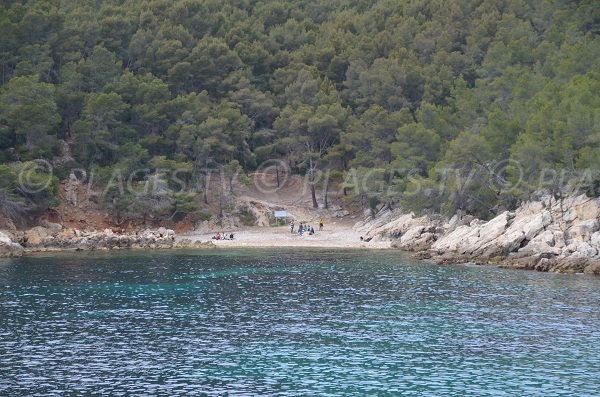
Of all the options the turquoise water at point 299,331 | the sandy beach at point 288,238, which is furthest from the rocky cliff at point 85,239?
the turquoise water at point 299,331

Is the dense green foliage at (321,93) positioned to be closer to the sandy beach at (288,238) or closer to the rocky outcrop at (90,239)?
the sandy beach at (288,238)

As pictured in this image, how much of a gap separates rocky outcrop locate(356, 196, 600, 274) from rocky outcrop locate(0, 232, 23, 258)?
34.5 metres

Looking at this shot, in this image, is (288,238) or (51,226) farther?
(288,238)

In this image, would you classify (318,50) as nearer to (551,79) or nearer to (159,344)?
(551,79)

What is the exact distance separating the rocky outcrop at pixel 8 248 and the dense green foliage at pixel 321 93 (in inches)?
280

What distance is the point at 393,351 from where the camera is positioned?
113 ft

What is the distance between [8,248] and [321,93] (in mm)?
45902

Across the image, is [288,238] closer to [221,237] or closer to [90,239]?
[221,237]

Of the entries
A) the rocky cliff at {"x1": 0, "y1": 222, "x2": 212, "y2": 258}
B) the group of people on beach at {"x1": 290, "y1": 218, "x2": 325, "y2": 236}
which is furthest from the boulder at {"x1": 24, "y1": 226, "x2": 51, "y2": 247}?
the group of people on beach at {"x1": 290, "y1": 218, "x2": 325, "y2": 236}

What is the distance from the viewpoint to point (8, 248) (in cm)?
7038

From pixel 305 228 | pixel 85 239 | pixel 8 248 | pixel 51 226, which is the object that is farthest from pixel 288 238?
pixel 8 248

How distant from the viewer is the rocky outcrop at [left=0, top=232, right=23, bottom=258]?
6976 cm

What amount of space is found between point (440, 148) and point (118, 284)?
42.2m

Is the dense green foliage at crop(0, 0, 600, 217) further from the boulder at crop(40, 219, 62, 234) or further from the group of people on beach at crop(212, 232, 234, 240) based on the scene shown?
the group of people on beach at crop(212, 232, 234, 240)
